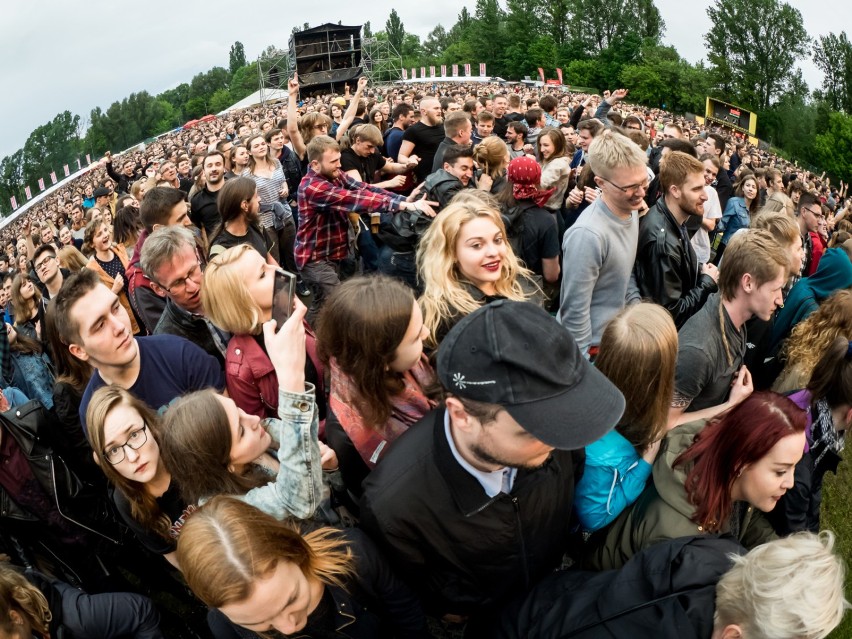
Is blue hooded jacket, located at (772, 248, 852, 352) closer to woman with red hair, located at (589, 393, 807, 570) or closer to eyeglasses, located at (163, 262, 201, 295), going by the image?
woman with red hair, located at (589, 393, 807, 570)

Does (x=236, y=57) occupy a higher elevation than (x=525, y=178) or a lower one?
higher

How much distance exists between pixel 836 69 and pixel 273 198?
67035 mm

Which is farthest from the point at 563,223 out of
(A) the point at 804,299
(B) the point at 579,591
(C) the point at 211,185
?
(B) the point at 579,591

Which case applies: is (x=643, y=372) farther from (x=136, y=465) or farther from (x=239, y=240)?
(x=239, y=240)

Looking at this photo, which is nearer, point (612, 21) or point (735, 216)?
point (735, 216)

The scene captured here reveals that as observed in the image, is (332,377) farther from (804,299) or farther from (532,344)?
(804,299)

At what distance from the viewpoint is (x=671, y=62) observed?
57719 mm

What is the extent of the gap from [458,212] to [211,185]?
12.2 feet

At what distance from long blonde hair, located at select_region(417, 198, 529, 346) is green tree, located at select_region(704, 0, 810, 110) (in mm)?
65727

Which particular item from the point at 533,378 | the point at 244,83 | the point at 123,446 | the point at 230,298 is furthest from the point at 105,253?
the point at 244,83

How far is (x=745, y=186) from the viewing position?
6680 mm

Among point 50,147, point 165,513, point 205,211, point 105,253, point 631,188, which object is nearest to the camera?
point 165,513

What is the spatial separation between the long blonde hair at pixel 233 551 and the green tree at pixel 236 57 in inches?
5180

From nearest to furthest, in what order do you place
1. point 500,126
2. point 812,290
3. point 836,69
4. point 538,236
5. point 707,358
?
point 707,358
point 812,290
point 538,236
point 500,126
point 836,69
